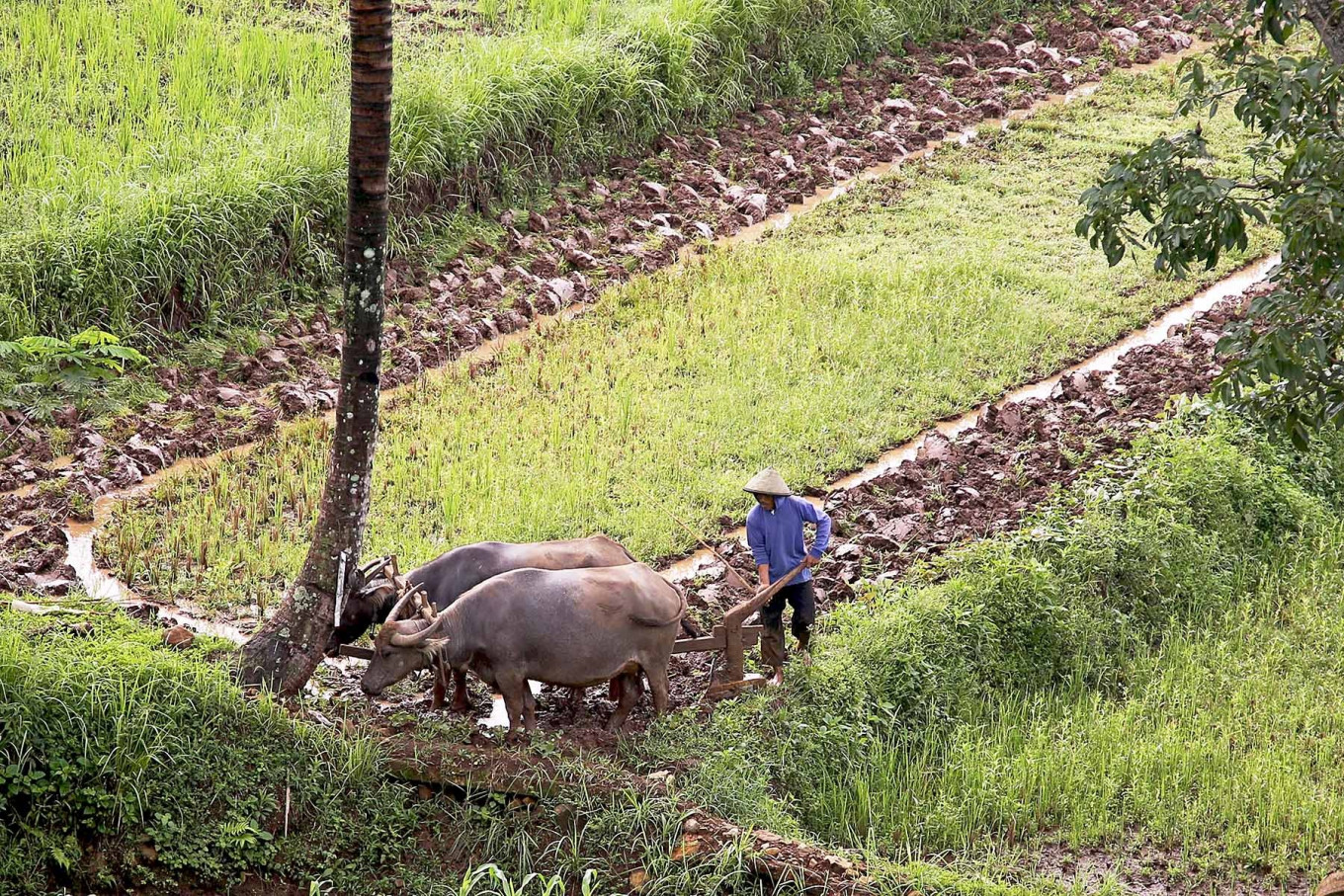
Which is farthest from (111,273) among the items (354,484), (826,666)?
(826,666)

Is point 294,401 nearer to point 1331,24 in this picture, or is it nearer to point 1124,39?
point 1331,24

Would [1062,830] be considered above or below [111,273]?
below

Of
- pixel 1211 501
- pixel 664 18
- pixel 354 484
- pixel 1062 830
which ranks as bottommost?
pixel 1062 830

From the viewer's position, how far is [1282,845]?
7.07m

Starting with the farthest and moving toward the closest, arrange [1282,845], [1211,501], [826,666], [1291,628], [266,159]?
[266,159], [1211,501], [1291,628], [826,666], [1282,845]

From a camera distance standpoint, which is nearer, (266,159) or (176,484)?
(176,484)

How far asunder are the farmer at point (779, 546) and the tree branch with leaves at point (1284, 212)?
6.79 ft

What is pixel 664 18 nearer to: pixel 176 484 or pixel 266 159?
pixel 266 159

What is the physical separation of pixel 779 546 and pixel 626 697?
117 centimetres

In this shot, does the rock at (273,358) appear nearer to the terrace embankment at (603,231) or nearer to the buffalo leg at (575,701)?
the terrace embankment at (603,231)

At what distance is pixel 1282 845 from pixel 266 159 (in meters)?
9.16

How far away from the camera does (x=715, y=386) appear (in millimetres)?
11438

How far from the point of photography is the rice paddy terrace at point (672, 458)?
6.50m

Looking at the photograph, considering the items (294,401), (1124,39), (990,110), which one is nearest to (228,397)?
(294,401)
